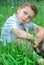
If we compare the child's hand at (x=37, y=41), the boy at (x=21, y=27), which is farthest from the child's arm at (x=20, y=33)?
the child's hand at (x=37, y=41)

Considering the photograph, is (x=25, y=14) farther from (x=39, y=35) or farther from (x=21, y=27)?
(x=39, y=35)

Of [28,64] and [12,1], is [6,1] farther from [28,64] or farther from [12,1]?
[28,64]

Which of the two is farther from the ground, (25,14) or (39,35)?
(25,14)

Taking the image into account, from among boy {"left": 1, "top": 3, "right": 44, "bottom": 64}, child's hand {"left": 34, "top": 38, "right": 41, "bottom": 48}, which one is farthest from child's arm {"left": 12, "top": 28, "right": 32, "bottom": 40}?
child's hand {"left": 34, "top": 38, "right": 41, "bottom": 48}

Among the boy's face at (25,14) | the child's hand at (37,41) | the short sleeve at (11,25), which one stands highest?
the boy's face at (25,14)

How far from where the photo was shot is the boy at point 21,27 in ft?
11.4

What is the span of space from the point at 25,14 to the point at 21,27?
6.1 inches

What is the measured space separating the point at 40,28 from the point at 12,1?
250 centimetres

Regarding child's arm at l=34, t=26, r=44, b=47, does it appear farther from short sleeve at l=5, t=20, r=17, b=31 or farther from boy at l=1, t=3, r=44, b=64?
short sleeve at l=5, t=20, r=17, b=31

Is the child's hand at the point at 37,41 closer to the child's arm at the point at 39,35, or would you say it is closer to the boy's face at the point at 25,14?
the child's arm at the point at 39,35

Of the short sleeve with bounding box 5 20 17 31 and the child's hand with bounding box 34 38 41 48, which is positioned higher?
the short sleeve with bounding box 5 20 17 31

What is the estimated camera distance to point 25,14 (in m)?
3.71

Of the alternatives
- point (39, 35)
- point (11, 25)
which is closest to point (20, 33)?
point (11, 25)

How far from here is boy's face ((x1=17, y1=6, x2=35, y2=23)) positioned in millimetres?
3678
